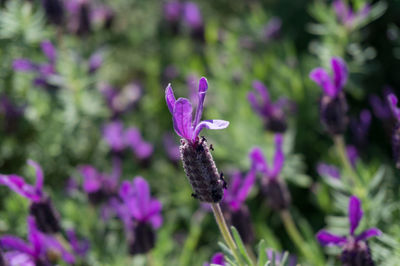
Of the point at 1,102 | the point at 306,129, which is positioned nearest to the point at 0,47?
the point at 1,102

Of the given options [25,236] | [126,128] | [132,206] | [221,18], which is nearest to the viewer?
[132,206]

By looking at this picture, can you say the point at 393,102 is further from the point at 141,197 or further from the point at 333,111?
the point at 141,197

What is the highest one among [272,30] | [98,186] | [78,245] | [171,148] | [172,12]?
[172,12]

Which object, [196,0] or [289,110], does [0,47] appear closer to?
[289,110]

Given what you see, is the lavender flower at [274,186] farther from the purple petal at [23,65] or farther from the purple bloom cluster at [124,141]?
the purple petal at [23,65]

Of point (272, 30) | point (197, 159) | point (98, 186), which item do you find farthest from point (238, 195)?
point (272, 30)
